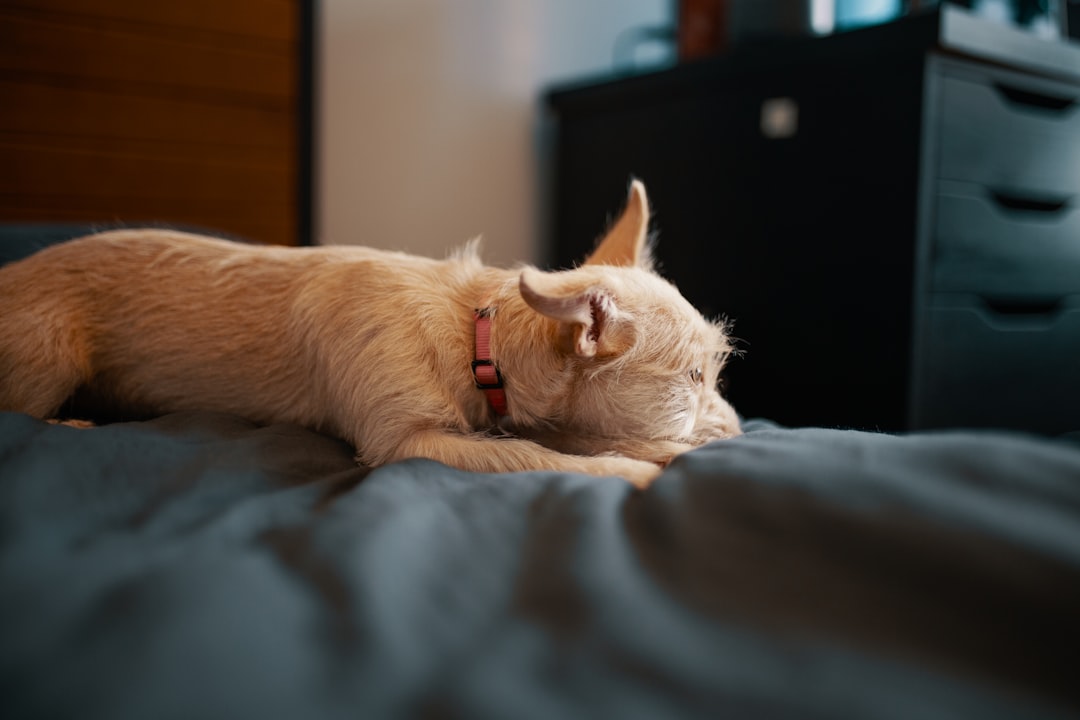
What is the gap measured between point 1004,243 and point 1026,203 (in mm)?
190

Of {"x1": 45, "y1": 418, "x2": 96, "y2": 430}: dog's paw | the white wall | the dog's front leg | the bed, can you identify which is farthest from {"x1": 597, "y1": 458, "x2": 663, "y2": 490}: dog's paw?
the white wall

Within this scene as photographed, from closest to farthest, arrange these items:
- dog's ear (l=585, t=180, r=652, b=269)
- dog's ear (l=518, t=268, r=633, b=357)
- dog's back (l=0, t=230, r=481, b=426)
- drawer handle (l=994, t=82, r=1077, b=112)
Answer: dog's ear (l=518, t=268, r=633, b=357) → dog's back (l=0, t=230, r=481, b=426) → dog's ear (l=585, t=180, r=652, b=269) → drawer handle (l=994, t=82, r=1077, b=112)

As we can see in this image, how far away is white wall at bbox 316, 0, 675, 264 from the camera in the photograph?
97.0 inches

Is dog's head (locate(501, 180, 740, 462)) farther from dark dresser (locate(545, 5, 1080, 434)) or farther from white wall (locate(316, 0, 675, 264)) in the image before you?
white wall (locate(316, 0, 675, 264))

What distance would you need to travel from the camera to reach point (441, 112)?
2695 mm

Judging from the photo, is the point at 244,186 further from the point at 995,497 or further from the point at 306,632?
the point at 995,497

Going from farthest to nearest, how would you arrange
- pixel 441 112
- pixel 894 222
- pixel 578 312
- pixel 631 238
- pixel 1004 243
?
pixel 441 112, pixel 1004 243, pixel 894 222, pixel 631 238, pixel 578 312

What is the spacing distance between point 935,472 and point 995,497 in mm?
52

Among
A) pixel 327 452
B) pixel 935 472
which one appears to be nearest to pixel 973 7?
pixel 935 472

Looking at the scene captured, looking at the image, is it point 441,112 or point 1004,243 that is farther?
point 441,112

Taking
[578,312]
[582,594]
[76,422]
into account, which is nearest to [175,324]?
[76,422]

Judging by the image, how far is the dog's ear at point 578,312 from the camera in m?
0.84

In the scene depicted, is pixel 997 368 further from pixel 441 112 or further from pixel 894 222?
pixel 441 112

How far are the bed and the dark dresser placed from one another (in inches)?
44.2
